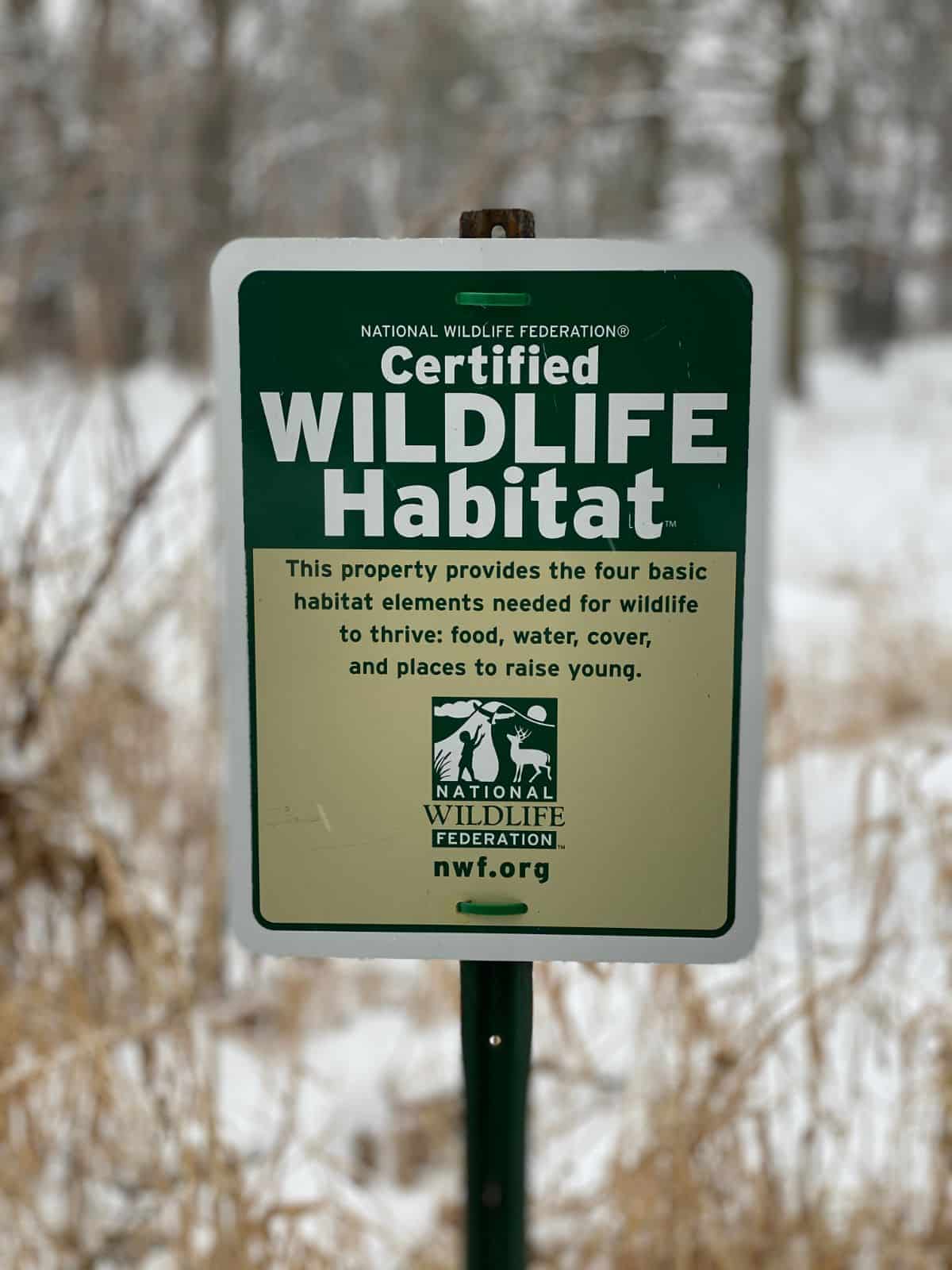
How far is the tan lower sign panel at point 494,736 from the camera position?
1.98 ft

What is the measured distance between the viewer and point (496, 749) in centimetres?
61

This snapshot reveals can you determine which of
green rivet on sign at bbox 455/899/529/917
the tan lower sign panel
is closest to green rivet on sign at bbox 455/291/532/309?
the tan lower sign panel

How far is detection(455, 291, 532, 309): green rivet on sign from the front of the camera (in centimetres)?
59

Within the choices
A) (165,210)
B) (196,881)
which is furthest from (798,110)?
(196,881)

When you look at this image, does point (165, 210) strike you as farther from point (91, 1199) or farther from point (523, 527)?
point (523, 527)

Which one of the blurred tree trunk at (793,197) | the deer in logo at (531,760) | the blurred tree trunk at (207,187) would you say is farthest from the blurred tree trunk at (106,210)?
the blurred tree trunk at (793,197)

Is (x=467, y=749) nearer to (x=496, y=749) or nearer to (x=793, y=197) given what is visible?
(x=496, y=749)

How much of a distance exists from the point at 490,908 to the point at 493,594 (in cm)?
16

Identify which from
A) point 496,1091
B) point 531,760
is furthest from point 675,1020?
point 531,760

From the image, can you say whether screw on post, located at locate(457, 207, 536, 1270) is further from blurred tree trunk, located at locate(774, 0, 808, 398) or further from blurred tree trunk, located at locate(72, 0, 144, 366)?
blurred tree trunk, located at locate(774, 0, 808, 398)

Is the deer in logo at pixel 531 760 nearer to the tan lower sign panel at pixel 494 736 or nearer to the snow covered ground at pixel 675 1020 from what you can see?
the tan lower sign panel at pixel 494 736

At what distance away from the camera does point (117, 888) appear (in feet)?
3.22

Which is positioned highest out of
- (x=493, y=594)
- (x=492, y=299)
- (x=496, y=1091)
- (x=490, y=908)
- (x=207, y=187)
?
(x=207, y=187)

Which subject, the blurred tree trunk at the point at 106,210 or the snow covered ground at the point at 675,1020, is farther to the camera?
the blurred tree trunk at the point at 106,210
